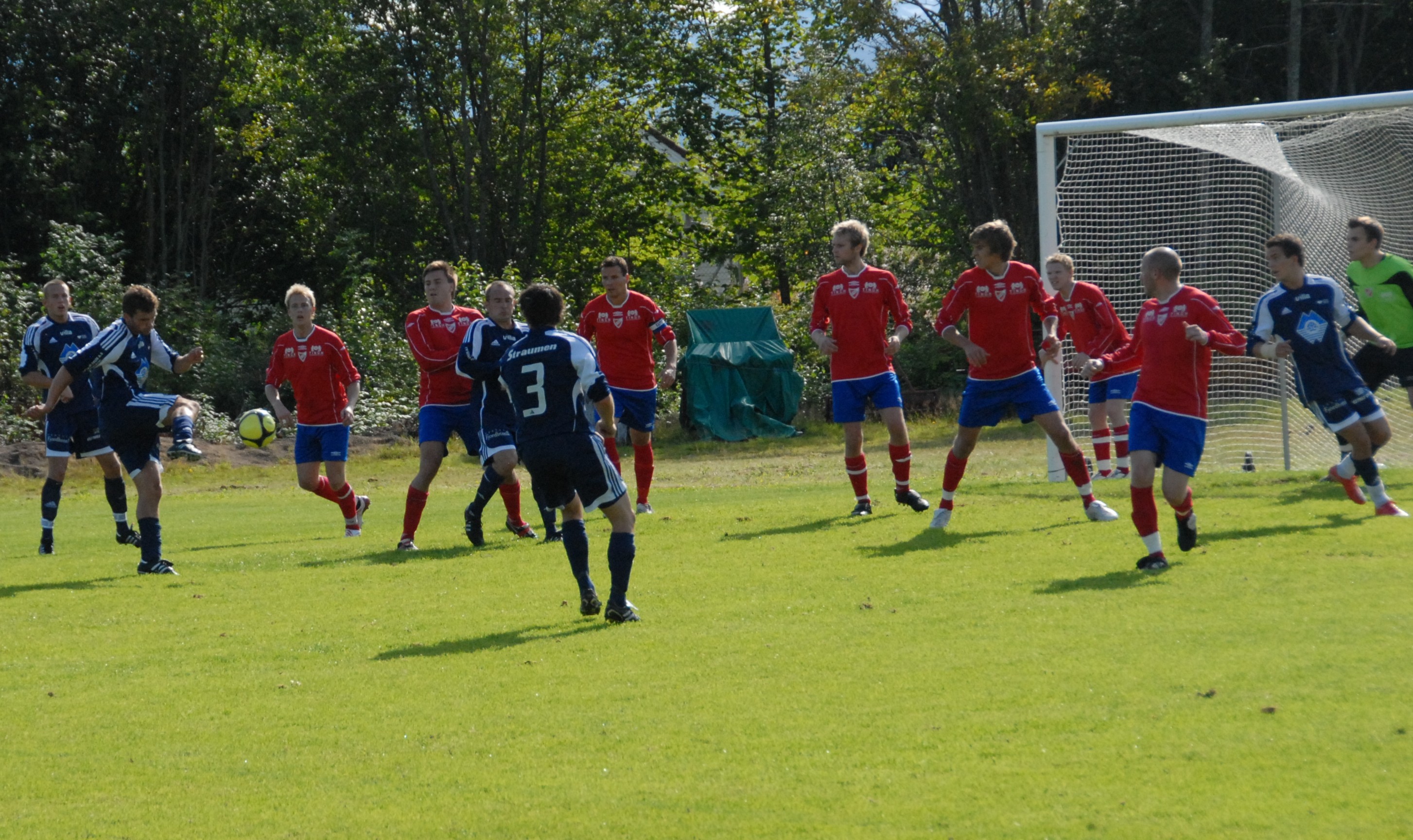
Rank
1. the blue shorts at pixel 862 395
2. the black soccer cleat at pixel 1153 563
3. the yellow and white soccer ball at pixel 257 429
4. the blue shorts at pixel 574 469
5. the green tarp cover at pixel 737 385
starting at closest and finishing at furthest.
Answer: the blue shorts at pixel 574 469 < the black soccer cleat at pixel 1153 563 < the blue shorts at pixel 862 395 < the yellow and white soccer ball at pixel 257 429 < the green tarp cover at pixel 737 385

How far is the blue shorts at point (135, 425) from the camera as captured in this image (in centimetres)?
955

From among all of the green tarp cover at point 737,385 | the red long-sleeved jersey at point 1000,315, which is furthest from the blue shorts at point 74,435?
the green tarp cover at point 737,385

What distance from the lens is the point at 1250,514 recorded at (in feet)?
32.6

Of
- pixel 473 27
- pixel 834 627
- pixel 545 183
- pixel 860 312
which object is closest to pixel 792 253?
pixel 545 183

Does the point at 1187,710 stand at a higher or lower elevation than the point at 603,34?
lower

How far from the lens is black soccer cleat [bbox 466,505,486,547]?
10617 mm

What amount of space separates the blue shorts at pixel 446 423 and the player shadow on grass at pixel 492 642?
391 centimetres

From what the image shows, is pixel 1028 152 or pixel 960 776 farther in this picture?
pixel 1028 152

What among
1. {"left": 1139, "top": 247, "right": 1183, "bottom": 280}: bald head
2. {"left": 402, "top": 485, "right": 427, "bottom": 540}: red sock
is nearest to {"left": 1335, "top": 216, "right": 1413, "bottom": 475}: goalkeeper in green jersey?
{"left": 1139, "top": 247, "right": 1183, "bottom": 280}: bald head

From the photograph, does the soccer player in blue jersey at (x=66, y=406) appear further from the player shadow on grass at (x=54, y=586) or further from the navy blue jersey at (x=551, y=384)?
the navy blue jersey at (x=551, y=384)

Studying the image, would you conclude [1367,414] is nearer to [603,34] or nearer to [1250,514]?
[1250,514]

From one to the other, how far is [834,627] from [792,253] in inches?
1082

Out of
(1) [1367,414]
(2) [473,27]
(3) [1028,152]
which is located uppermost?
(2) [473,27]

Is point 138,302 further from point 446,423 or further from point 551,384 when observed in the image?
point 551,384
